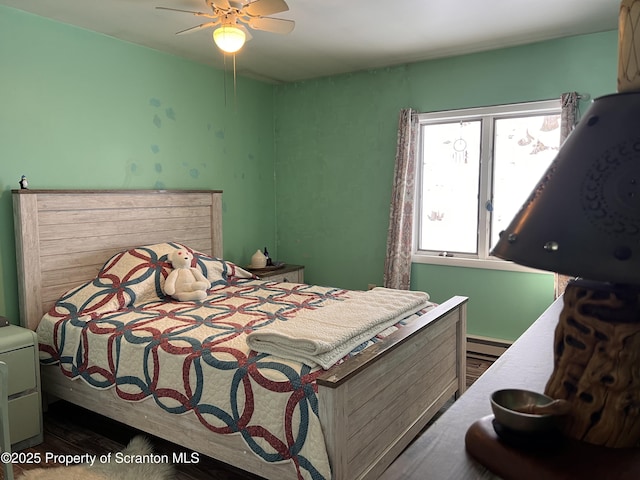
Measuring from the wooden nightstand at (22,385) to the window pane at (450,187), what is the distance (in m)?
3.20

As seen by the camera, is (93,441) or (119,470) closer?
(119,470)

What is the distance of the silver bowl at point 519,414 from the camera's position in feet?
2.28

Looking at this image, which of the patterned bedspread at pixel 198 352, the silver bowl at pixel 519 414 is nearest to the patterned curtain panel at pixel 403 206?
the patterned bedspread at pixel 198 352

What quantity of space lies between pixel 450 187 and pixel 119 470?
332 centimetres

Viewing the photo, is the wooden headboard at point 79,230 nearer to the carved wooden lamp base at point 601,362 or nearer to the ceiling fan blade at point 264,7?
the ceiling fan blade at point 264,7

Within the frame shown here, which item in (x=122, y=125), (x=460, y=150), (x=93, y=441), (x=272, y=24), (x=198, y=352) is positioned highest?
(x=272, y=24)

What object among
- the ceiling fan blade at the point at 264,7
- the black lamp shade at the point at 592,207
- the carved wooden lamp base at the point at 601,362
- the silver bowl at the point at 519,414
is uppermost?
the ceiling fan blade at the point at 264,7

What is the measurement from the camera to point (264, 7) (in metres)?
2.61

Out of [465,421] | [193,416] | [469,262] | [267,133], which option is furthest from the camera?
[267,133]

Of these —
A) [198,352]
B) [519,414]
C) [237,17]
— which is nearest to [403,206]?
[237,17]

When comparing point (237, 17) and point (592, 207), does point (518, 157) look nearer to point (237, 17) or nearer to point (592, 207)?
point (237, 17)

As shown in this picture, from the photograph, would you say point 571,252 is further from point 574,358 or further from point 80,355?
point 80,355

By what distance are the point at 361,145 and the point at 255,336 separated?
2838mm

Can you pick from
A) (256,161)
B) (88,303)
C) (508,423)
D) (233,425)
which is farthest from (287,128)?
(508,423)
